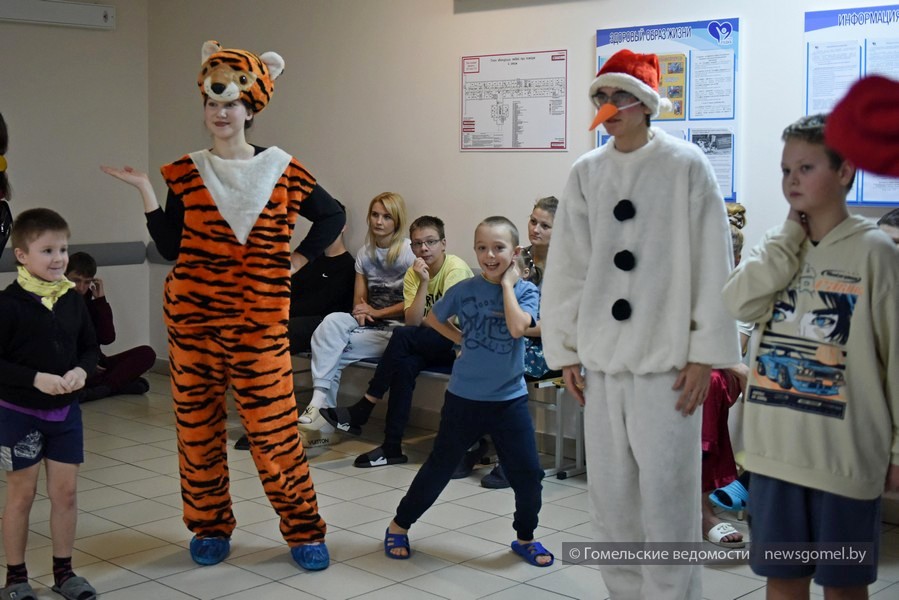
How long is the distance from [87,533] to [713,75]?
3144mm

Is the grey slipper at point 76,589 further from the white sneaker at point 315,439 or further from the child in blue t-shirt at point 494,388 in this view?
the white sneaker at point 315,439

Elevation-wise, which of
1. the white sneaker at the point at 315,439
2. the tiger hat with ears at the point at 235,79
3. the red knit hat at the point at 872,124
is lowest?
the white sneaker at the point at 315,439

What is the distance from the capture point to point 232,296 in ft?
10.8

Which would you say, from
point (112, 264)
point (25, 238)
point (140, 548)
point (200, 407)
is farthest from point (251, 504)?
point (112, 264)

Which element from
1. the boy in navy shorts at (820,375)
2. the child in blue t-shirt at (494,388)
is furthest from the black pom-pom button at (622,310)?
the child in blue t-shirt at (494,388)

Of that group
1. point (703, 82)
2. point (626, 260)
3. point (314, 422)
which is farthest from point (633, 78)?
point (314, 422)

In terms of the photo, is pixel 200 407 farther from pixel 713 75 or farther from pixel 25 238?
pixel 713 75

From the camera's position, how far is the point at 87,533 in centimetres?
385

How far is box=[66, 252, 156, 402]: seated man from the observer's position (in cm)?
615

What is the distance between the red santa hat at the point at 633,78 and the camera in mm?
2588

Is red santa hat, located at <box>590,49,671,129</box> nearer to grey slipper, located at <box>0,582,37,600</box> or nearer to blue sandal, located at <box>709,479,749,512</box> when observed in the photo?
blue sandal, located at <box>709,479,749,512</box>

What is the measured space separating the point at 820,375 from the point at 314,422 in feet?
10.8

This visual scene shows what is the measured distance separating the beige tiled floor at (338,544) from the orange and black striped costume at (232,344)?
21 centimetres

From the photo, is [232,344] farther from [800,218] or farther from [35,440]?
[800,218]
